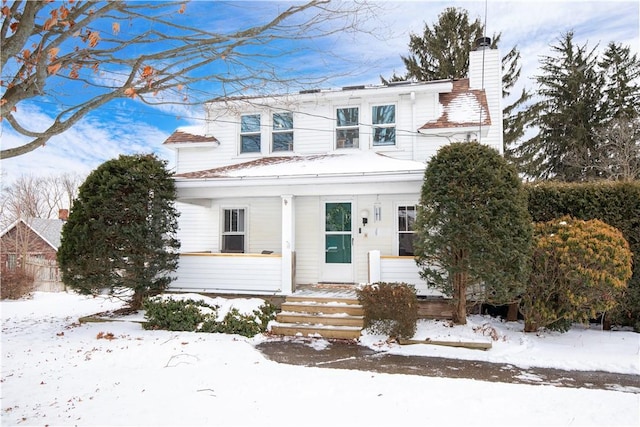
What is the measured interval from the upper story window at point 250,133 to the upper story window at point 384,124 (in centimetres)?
374

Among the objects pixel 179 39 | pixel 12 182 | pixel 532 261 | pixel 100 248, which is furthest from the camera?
pixel 12 182

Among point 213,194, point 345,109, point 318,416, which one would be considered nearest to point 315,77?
point 318,416

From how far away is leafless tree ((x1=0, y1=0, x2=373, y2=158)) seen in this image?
343cm

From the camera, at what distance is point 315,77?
15.5 ft

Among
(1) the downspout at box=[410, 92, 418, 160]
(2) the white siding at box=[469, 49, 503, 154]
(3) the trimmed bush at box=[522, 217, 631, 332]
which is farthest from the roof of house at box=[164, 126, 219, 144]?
(3) the trimmed bush at box=[522, 217, 631, 332]

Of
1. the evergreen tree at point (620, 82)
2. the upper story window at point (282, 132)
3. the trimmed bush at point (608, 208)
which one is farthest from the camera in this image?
the evergreen tree at point (620, 82)

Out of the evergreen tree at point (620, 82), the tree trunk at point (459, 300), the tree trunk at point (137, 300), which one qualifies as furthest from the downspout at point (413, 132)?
the evergreen tree at point (620, 82)

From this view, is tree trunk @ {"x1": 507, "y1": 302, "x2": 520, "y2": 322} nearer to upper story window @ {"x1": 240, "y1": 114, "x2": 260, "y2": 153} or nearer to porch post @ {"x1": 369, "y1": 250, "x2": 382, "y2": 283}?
porch post @ {"x1": 369, "y1": 250, "x2": 382, "y2": 283}

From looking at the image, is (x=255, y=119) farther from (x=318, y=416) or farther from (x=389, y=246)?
Answer: (x=318, y=416)

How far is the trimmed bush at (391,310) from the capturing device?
7.35 m

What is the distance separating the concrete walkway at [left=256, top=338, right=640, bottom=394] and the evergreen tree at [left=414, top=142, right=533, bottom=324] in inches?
65.0

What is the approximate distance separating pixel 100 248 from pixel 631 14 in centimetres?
1491

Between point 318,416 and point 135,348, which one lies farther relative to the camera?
point 135,348

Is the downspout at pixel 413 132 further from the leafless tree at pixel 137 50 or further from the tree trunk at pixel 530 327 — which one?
the leafless tree at pixel 137 50
